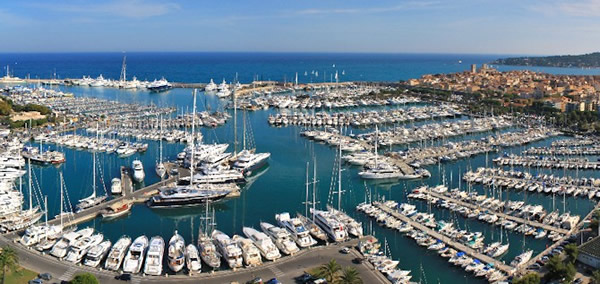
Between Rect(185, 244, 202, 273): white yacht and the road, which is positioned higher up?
Rect(185, 244, 202, 273): white yacht

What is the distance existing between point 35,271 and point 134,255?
3.23m

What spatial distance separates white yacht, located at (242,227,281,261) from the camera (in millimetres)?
19141

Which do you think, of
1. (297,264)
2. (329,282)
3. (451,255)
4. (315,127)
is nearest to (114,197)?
(297,264)

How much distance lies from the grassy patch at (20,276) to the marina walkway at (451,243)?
15.1 meters

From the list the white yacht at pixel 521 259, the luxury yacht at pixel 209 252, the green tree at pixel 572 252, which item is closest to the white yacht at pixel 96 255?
the luxury yacht at pixel 209 252

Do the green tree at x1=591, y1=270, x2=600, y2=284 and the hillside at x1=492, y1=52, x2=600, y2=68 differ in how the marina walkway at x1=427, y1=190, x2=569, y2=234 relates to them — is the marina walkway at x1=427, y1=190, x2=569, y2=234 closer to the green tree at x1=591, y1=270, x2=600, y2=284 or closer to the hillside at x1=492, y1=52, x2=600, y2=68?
the green tree at x1=591, y1=270, x2=600, y2=284

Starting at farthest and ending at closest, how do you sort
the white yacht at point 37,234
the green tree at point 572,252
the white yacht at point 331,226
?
the white yacht at point 331,226, the white yacht at point 37,234, the green tree at point 572,252

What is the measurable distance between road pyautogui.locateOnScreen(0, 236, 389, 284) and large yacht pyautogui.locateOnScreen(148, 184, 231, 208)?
698 cm

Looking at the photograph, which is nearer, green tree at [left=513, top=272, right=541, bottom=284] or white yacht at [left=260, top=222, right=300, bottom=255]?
green tree at [left=513, top=272, right=541, bottom=284]

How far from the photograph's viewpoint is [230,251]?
1878cm

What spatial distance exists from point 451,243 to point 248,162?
15077mm

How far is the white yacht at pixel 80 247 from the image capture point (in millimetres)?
18625

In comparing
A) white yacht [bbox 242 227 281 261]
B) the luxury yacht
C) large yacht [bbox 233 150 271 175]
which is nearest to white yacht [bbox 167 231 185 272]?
the luxury yacht

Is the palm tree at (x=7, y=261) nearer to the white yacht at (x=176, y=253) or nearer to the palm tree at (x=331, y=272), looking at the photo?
the white yacht at (x=176, y=253)
